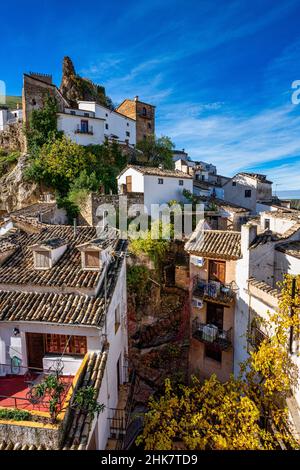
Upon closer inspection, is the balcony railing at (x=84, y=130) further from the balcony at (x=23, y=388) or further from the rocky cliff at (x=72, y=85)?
the balcony at (x=23, y=388)

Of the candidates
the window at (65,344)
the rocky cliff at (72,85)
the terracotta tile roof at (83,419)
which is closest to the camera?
the terracotta tile roof at (83,419)

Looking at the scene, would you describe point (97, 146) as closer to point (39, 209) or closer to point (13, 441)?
point (39, 209)

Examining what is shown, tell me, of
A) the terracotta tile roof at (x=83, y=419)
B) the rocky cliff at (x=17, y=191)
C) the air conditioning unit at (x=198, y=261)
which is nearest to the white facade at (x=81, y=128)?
the rocky cliff at (x=17, y=191)

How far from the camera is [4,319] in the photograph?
9.25 meters

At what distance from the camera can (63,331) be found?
31.0 feet

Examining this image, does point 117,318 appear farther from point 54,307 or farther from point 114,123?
point 114,123

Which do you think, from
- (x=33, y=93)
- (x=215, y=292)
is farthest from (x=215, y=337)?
(x=33, y=93)

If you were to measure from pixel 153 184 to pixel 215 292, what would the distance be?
47.7ft

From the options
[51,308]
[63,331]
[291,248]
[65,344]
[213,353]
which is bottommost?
[213,353]

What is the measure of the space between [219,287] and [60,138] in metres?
26.4

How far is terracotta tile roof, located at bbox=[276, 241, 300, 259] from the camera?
14.8 metres

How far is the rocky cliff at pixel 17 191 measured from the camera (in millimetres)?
29297

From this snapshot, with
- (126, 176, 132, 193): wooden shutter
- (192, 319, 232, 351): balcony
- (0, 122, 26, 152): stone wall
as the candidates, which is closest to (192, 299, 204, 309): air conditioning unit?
(192, 319, 232, 351): balcony

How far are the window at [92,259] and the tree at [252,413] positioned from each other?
6792 millimetres
